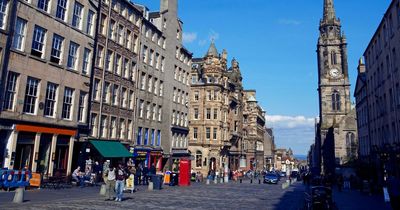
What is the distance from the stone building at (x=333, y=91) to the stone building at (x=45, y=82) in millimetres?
56767

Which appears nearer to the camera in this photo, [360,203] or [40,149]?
[360,203]

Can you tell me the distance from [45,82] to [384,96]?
3145 centimetres

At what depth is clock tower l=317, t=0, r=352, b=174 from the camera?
77.4m

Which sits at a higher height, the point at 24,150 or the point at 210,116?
the point at 210,116

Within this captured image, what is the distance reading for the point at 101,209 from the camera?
13539mm

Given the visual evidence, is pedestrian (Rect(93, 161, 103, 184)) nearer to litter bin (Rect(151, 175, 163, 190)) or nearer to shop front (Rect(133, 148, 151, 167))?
Result: shop front (Rect(133, 148, 151, 167))

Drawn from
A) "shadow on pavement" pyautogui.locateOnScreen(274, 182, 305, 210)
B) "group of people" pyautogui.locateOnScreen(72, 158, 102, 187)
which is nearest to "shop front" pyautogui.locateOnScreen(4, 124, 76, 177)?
"group of people" pyautogui.locateOnScreen(72, 158, 102, 187)

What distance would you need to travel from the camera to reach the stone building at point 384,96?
2778 centimetres

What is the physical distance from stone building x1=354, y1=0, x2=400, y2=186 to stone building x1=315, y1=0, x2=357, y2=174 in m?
28.1

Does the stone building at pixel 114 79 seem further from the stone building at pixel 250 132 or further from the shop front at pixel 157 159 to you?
the stone building at pixel 250 132

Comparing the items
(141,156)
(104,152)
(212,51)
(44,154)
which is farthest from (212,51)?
(44,154)

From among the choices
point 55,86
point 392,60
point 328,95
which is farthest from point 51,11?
point 328,95

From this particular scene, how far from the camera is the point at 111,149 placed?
31125 mm

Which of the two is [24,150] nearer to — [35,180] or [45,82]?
[35,180]
